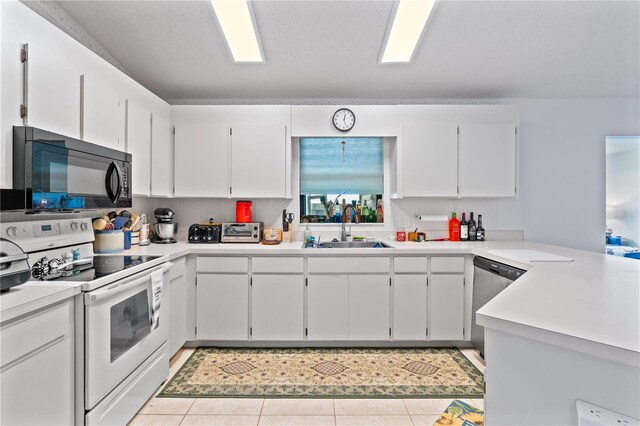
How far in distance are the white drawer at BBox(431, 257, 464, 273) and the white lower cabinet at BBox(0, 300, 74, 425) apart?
8.51 feet

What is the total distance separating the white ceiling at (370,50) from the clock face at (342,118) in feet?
0.86

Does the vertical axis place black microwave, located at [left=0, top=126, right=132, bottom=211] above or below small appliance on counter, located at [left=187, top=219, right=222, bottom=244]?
above

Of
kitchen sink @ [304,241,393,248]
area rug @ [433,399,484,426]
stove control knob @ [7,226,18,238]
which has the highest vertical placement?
stove control knob @ [7,226,18,238]

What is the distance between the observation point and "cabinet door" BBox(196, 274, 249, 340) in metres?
2.71

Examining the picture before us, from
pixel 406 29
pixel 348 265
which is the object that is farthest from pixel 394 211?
pixel 406 29

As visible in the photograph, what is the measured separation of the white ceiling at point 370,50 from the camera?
2.00 m

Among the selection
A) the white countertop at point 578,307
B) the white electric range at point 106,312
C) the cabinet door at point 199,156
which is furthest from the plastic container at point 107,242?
the white countertop at point 578,307

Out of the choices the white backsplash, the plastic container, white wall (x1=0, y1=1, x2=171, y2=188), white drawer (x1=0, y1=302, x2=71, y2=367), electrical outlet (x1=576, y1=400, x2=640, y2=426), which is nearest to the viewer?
electrical outlet (x1=576, y1=400, x2=640, y2=426)

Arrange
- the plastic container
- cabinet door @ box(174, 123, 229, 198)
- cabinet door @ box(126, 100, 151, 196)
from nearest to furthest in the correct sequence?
1. the plastic container
2. cabinet door @ box(126, 100, 151, 196)
3. cabinet door @ box(174, 123, 229, 198)

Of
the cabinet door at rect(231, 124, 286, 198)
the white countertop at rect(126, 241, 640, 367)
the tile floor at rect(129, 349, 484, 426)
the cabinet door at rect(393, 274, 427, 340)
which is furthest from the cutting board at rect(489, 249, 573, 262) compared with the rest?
the cabinet door at rect(231, 124, 286, 198)

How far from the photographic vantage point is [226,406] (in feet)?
6.51

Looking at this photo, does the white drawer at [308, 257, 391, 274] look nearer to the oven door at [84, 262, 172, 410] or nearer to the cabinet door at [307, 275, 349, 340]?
the cabinet door at [307, 275, 349, 340]

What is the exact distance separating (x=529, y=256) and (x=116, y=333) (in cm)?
280

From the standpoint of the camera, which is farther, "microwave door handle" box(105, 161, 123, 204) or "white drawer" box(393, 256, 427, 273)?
"white drawer" box(393, 256, 427, 273)
